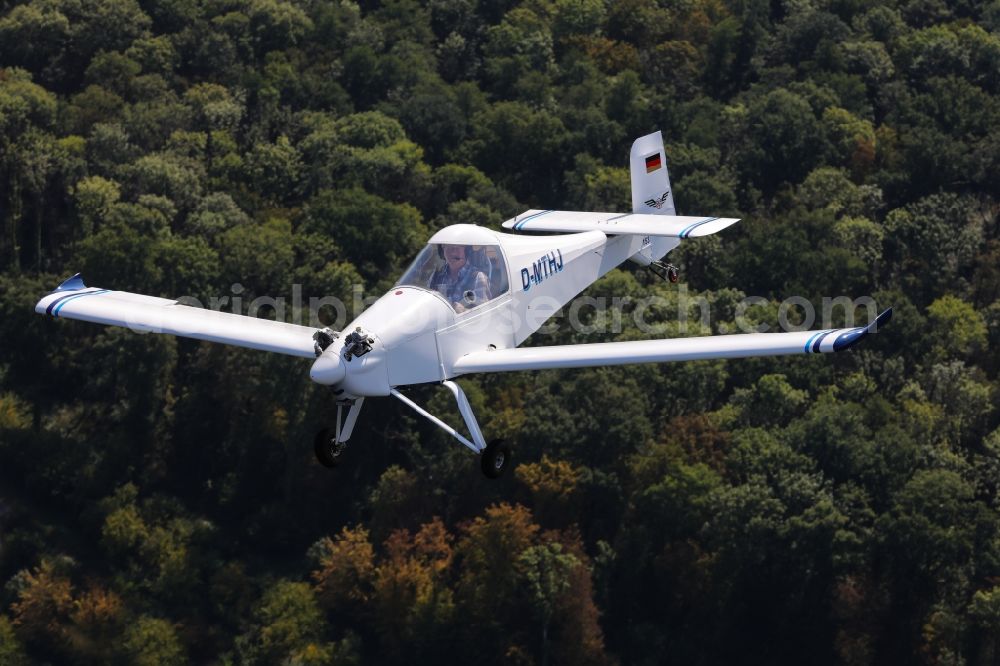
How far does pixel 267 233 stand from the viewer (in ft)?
277

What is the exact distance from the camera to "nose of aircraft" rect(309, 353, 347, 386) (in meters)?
33.5

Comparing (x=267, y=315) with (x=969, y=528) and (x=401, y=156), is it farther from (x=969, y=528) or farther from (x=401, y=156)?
(x=969, y=528)

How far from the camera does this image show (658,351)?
35438 mm

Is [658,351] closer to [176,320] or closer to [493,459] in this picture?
[493,459]

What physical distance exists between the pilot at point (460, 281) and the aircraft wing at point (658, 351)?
108cm

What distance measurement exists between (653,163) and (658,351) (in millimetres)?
11415

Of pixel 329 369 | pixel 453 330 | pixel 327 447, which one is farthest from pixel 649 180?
pixel 329 369

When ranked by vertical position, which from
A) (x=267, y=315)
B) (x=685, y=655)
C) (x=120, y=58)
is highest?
(x=120, y=58)

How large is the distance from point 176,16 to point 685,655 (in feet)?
148

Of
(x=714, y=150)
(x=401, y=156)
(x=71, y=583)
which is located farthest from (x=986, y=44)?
(x=71, y=583)

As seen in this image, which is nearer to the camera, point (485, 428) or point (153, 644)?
point (153, 644)

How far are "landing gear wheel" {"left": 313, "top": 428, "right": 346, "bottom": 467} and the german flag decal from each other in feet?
44.8

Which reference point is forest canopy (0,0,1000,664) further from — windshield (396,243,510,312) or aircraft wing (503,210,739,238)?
windshield (396,243,510,312)

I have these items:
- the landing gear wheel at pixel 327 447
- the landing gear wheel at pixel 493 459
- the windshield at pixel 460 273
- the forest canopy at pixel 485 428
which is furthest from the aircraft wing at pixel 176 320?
the forest canopy at pixel 485 428
